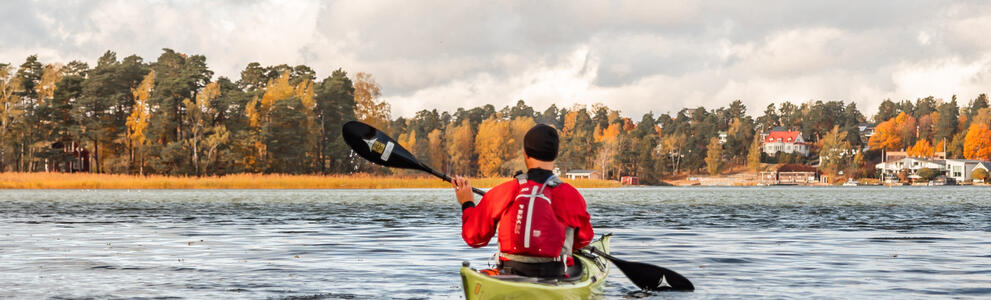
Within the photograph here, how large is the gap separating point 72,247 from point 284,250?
4475mm

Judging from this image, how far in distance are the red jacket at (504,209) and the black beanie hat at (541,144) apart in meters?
0.30

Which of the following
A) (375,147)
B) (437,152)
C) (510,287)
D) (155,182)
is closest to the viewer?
(510,287)

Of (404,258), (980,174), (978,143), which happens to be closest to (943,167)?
(980,174)

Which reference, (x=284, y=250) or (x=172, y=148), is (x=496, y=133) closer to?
(x=172, y=148)

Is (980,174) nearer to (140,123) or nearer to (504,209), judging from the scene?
(140,123)

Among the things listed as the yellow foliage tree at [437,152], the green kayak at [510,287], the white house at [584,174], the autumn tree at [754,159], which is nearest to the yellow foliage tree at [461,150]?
the yellow foliage tree at [437,152]

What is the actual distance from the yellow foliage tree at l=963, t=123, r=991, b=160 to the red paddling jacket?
662ft

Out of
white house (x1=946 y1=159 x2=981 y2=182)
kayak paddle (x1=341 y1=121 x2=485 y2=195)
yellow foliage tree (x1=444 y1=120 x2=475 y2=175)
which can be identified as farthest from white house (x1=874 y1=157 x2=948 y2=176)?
kayak paddle (x1=341 y1=121 x2=485 y2=195)

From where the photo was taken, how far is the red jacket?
9.34 meters

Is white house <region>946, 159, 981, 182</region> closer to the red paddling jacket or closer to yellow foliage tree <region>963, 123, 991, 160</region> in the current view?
Answer: yellow foliage tree <region>963, 123, 991, 160</region>

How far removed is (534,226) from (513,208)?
0.84 ft

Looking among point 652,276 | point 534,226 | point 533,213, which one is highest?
point 533,213

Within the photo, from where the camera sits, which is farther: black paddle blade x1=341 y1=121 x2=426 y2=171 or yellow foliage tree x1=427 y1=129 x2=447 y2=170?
yellow foliage tree x1=427 y1=129 x2=447 y2=170

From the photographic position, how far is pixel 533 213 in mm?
9289
